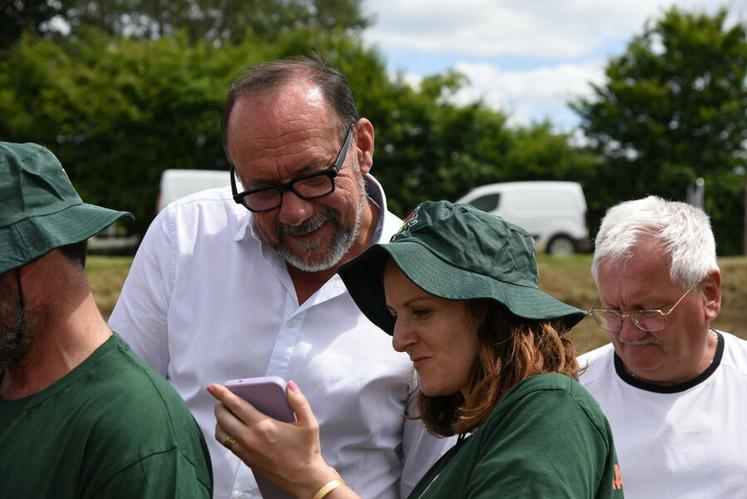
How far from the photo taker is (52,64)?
73.5 ft

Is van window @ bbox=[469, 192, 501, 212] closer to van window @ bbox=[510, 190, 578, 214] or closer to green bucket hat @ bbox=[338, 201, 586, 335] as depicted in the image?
van window @ bbox=[510, 190, 578, 214]

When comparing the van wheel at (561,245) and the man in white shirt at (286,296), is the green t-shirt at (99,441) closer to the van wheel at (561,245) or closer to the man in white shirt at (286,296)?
the man in white shirt at (286,296)

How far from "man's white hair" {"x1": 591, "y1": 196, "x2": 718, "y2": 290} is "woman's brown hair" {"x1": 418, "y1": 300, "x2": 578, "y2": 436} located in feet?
3.15

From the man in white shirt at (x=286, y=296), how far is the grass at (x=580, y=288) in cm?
602

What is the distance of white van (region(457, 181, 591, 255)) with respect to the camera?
63.2 feet

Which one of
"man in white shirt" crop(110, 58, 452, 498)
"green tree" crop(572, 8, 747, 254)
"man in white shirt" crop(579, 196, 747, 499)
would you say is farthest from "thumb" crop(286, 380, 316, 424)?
"green tree" crop(572, 8, 747, 254)

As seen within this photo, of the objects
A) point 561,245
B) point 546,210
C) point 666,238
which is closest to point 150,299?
point 666,238

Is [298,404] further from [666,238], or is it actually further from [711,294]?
[711,294]

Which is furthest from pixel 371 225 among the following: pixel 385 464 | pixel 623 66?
pixel 623 66

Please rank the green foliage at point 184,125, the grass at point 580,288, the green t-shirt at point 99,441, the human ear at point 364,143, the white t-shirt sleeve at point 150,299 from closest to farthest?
the green t-shirt at point 99,441 < the white t-shirt sleeve at point 150,299 < the human ear at point 364,143 < the grass at point 580,288 < the green foliage at point 184,125

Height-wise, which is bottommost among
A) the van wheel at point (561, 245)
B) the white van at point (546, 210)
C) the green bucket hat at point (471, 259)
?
the van wheel at point (561, 245)

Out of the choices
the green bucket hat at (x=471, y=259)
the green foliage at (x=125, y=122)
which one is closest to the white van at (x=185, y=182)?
the green foliage at (x=125, y=122)

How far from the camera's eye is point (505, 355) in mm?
1947

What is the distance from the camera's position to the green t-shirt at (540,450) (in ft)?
5.32
